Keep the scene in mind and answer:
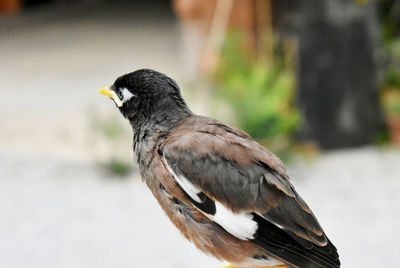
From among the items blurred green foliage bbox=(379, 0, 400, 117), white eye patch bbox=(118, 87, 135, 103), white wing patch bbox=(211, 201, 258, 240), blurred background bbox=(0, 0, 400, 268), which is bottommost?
white wing patch bbox=(211, 201, 258, 240)

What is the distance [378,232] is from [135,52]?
244 inches

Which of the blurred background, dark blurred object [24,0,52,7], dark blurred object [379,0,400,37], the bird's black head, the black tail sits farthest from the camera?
dark blurred object [24,0,52,7]

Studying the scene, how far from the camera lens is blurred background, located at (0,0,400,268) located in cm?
535

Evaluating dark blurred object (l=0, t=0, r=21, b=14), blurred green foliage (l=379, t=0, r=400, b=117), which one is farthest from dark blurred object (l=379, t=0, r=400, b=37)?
dark blurred object (l=0, t=0, r=21, b=14)

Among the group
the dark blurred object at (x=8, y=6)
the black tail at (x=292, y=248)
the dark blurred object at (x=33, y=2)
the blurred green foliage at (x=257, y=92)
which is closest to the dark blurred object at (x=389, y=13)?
the blurred green foliage at (x=257, y=92)

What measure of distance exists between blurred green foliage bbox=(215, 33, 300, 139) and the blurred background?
13 millimetres

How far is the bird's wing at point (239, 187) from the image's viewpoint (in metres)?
2.72

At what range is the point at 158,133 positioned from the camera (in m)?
2.91

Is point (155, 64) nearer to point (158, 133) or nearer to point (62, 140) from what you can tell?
point (62, 140)

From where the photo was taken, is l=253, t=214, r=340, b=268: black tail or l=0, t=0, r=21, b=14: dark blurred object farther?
l=0, t=0, r=21, b=14: dark blurred object

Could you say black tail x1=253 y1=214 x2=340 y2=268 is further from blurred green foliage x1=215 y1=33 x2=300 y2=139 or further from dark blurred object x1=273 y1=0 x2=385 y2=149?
dark blurred object x1=273 y1=0 x2=385 y2=149

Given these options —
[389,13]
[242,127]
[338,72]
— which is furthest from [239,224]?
[389,13]

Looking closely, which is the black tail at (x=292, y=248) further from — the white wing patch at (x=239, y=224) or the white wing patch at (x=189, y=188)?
the white wing patch at (x=189, y=188)

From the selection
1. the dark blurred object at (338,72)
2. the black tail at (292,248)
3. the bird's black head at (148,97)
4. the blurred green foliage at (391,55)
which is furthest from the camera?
the blurred green foliage at (391,55)
